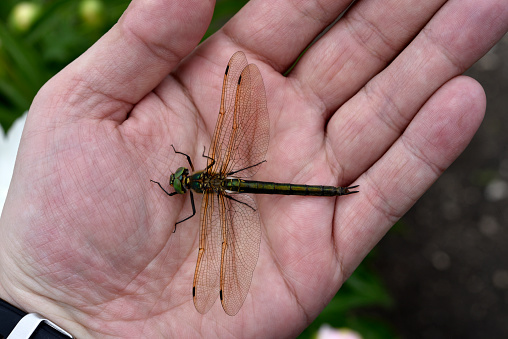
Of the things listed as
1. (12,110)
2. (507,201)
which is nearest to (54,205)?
(12,110)

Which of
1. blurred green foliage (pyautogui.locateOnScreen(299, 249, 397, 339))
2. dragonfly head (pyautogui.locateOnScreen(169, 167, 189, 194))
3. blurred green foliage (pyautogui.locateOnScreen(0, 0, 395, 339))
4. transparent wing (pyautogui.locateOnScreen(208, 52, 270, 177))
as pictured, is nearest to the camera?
dragonfly head (pyautogui.locateOnScreen(169, 167, 189, 194))

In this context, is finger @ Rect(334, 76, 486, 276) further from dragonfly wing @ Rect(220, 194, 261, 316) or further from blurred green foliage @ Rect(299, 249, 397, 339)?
blurred green foliage @ Rect(299, 249, 397, 339)

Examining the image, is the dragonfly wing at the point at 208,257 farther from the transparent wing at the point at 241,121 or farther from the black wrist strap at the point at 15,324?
the black wrist strap at the point at 15,324

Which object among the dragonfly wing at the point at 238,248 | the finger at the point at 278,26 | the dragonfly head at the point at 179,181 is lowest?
the dragonfly wing at the point at 238,248

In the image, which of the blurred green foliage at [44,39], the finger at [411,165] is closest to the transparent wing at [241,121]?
the finger at [411,165]

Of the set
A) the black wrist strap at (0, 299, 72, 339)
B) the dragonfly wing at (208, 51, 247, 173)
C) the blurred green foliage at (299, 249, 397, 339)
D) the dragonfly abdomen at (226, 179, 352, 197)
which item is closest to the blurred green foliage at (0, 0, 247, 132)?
the dragonfly wing at (208, 51, 247, 173)

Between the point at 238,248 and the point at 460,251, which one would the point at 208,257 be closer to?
the point at 238,248
